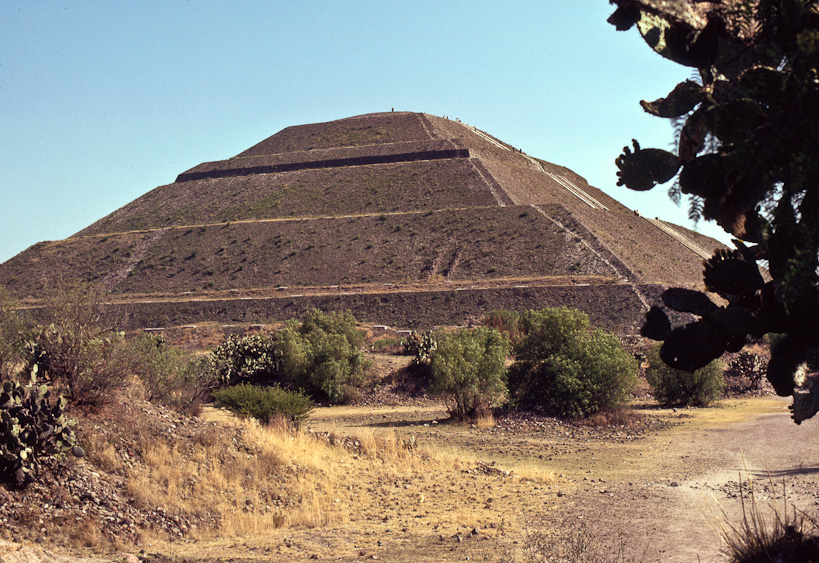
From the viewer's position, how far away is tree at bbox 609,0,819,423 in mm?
4816

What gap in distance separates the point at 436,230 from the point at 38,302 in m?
32.2

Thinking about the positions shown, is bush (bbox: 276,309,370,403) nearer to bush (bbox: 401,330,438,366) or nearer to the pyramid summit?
bush (bbox: 401,330,438,366)

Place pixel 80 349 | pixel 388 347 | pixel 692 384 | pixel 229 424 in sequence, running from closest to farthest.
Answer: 1. pixel 80 349
2. pixel 229 424
3. pixel 692 384
4. pixel 388 347

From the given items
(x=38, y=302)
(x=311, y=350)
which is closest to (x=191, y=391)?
(x=311, y=350)

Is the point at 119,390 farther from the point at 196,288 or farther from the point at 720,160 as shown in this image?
the point at 196,288

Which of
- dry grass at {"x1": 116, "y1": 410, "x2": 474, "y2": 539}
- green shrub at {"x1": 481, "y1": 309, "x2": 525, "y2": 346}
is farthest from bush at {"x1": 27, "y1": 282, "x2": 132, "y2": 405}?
green shrub at {"x1": 481, "y1": 309, "x2": 525, "y2": 346}

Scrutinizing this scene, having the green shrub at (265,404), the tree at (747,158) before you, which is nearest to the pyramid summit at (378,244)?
the green shrub at (265,404)

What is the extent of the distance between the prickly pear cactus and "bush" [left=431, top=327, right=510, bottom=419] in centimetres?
1116

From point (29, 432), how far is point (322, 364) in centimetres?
1692

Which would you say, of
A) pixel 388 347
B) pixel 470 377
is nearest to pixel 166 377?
pixel 470 377

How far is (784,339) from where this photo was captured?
6.39 meters

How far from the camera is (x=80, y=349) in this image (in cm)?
1185

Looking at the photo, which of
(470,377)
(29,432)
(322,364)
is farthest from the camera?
(322,364)

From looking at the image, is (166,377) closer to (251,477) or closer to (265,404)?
(265,404)
